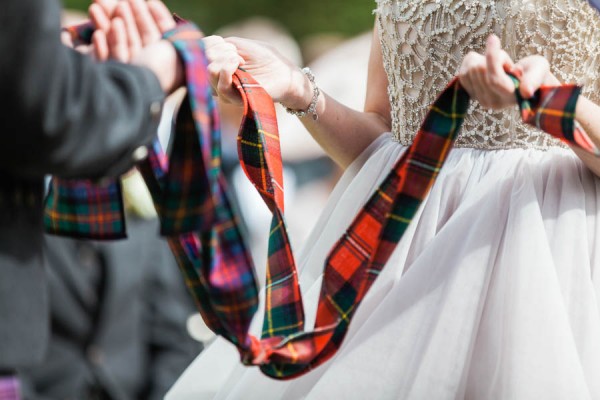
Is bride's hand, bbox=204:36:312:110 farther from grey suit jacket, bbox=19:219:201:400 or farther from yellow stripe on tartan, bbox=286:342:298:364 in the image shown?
grey suit jacket, bbox=19:219:201:400

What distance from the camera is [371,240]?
1.83 m

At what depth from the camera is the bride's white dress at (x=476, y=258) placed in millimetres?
1836

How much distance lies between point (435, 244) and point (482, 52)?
46cm

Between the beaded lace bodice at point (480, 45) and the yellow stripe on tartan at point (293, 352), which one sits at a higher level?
the beaded lace bodice at point (480, 45)

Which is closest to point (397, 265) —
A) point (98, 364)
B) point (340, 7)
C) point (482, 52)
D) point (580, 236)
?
point (580, 236)

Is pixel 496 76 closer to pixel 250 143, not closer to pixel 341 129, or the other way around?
pixel 250 143

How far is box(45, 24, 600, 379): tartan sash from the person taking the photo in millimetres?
1550

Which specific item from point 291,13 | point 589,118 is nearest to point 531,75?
point 589,118

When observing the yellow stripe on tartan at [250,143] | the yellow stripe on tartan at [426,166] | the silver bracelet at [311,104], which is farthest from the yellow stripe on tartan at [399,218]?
the silver bracelet at [311,104]

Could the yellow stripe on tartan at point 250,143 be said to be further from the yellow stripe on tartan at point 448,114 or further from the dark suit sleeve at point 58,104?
the dark suit sleeve at point 58,104

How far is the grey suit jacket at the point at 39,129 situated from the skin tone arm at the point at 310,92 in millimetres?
598

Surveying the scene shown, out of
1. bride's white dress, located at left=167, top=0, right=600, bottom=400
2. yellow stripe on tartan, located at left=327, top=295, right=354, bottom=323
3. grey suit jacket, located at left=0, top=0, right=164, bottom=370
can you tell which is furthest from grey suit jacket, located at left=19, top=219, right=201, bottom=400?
grey suit jacket, located at left=0, top=0, right=164, bottom=370

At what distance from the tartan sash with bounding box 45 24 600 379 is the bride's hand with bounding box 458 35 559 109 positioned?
0.03 m

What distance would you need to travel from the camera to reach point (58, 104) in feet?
4.12
